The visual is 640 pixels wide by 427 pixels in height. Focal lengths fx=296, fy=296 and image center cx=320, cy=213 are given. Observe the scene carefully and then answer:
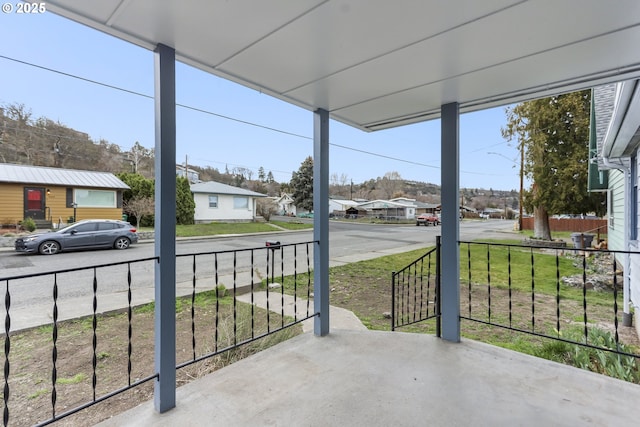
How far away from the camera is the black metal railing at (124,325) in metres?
1.53

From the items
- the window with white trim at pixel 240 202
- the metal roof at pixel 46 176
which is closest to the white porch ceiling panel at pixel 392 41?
the metal roof at pixel 46 176

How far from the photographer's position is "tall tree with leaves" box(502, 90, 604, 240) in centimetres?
893

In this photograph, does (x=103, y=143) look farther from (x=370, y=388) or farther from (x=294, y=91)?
(x=370, y=388)

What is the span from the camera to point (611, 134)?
3012 mm

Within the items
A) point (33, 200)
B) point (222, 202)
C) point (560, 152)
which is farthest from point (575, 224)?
point (33, 200)

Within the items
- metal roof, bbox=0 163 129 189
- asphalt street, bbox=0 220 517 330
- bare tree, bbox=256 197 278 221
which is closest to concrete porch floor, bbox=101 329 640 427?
asphalt street, bbox=0 220 517 330

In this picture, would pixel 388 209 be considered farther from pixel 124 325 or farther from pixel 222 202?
pixel 124 325

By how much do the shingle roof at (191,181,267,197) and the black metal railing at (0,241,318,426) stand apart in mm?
9750

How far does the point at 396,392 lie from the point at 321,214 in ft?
4.39

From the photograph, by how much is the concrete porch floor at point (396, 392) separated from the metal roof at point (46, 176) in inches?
79.9

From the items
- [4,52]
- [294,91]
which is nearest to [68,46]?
[4,52]

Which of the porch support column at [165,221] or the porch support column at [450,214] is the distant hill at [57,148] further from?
the porch support column at [450,214]

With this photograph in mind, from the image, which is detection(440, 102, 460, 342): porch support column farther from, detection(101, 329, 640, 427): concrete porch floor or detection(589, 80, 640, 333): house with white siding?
detection(589, 80, 640, 333): house with white siding

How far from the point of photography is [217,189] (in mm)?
16078
